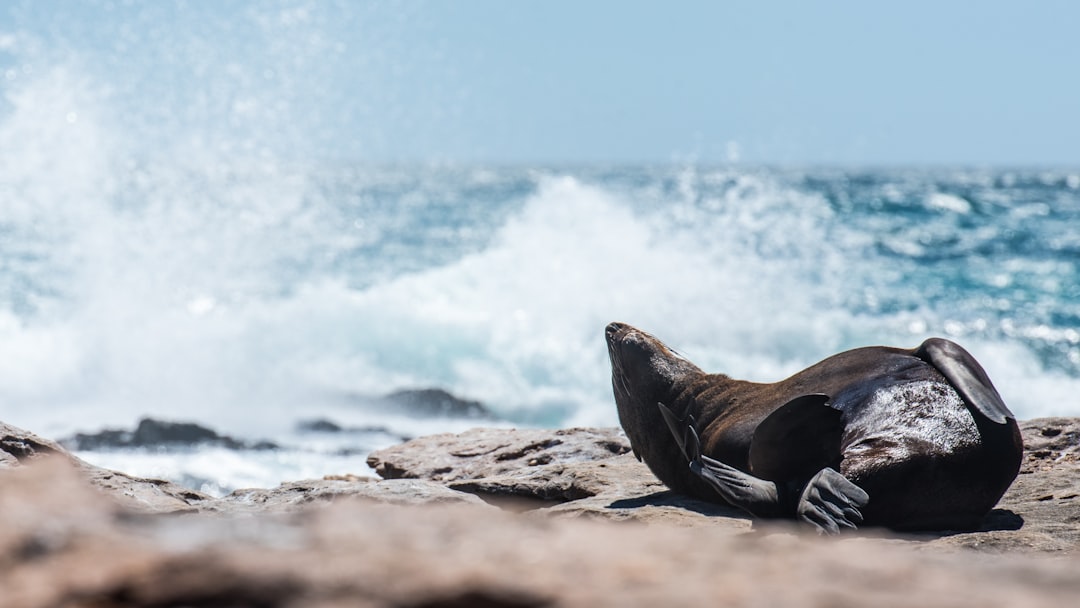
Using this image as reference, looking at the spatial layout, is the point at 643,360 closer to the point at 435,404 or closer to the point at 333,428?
the point at 333,428

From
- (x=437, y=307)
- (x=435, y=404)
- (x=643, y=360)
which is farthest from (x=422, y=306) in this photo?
(x=643, y=360)

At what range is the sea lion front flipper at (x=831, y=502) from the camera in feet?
11.3

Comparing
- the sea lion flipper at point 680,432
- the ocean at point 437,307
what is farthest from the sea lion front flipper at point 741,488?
the ocean at point 437,307

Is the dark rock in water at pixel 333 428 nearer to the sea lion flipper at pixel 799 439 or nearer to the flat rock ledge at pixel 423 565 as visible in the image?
the sea lion flipper at pixel 799 439

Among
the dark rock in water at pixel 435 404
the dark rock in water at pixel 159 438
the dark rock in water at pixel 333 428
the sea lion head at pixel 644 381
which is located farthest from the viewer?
the dark rock in water at pixel 435 404

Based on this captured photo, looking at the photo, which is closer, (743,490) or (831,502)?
(831,502)

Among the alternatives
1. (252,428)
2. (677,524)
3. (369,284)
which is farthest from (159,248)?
(677,524)

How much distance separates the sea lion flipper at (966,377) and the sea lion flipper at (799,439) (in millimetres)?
433

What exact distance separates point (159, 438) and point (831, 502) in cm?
576

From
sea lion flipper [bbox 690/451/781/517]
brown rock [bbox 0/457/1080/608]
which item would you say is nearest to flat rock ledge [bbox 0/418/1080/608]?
brown rock [bbox 0/457/1080/608]

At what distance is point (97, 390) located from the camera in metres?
10.7

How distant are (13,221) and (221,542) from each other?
872 inches

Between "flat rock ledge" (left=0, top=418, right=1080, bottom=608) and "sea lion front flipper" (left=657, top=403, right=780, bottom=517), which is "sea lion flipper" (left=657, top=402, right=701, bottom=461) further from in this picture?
"flat rock ledge" (left=0, top=418, right=1080, bottom=608)

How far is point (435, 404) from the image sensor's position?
31.5 feet
